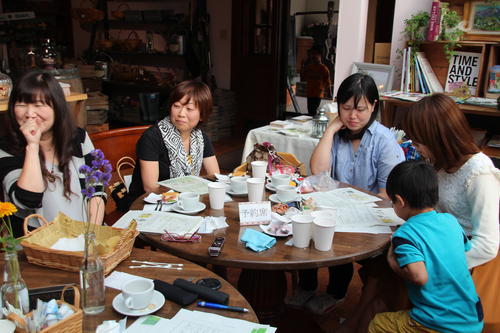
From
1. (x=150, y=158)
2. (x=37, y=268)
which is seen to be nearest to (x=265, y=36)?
(x=150, y=158)

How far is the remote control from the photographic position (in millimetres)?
1462

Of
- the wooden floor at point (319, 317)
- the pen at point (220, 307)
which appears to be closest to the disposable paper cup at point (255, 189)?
the wooden floor at point (319, 317)

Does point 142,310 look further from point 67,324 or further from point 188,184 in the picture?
point 188,184

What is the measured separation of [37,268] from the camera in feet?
4.40

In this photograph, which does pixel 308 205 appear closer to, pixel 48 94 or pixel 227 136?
pixel 48 94

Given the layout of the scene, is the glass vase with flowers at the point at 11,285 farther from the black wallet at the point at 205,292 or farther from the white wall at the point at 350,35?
the white wall at the point at 350,35

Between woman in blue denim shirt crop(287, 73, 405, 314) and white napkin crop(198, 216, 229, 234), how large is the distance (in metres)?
0.88

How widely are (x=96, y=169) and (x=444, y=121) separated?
1.23 meters

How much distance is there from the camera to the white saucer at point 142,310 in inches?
43.9

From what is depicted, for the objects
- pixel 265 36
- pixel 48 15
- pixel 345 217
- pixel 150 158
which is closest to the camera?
pixel 345 217

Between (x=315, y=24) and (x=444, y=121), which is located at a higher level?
(x=315, y=24)

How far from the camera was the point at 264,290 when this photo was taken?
2.03 m

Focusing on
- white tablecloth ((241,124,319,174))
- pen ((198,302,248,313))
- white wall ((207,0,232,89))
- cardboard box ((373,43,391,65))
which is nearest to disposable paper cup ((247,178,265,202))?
pen ((198,302,248,313))

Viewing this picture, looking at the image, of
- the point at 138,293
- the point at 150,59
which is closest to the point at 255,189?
the point at 138,293
